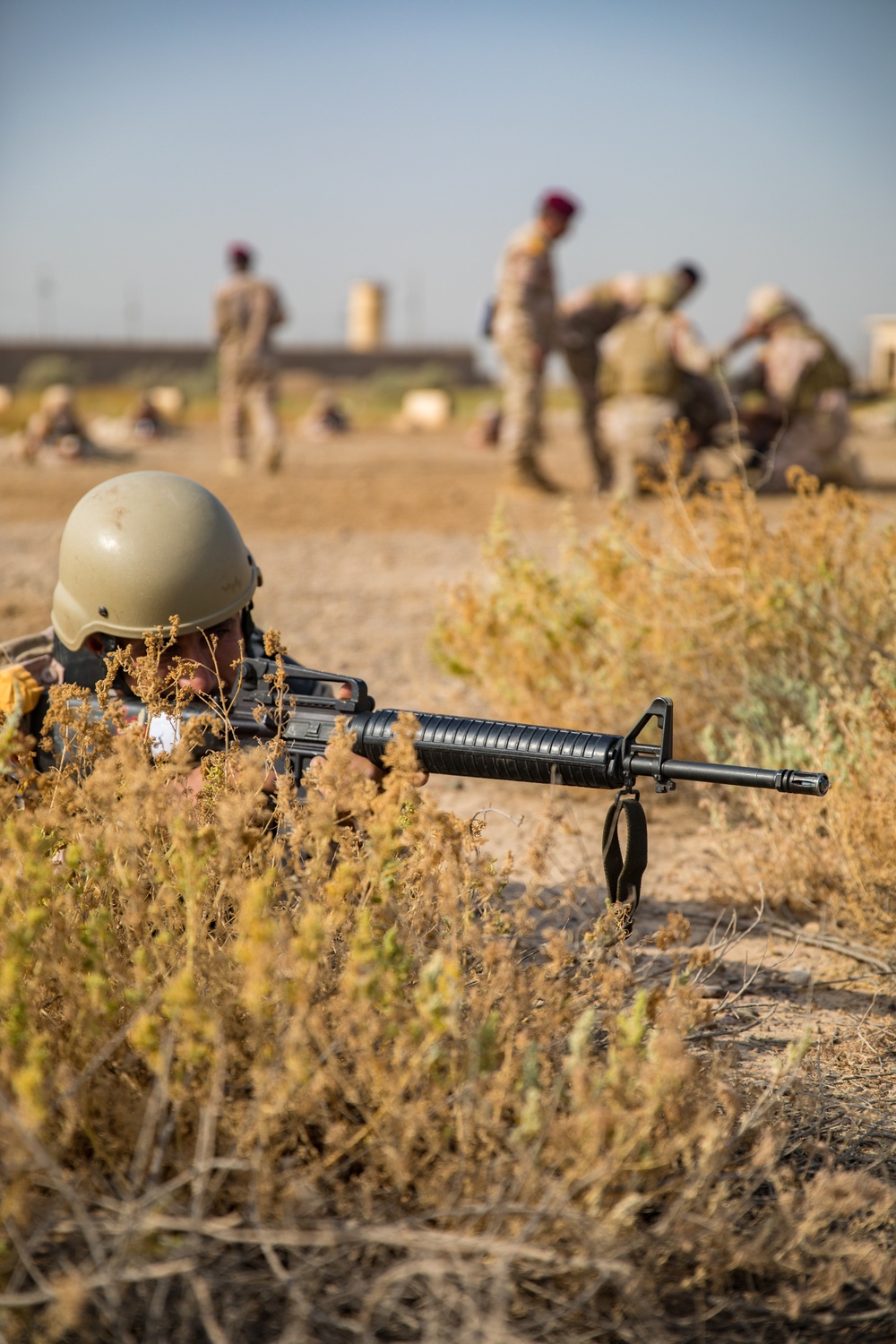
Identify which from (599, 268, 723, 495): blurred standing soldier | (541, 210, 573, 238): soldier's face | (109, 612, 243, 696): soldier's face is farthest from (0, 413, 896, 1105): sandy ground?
(541, 210, 573, 238): soldier's face

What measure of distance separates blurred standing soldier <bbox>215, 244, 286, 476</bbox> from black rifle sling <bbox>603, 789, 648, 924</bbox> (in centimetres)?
1006

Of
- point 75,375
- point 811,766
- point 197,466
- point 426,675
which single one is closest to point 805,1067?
point 811,766

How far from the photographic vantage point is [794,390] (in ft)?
31.3

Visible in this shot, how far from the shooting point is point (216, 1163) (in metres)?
1.38

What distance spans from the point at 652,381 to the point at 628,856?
743 centimetres

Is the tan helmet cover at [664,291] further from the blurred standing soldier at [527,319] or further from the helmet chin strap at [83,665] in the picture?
the helmet chin strap at [83,665]

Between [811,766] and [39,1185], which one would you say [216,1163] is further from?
[811,766]

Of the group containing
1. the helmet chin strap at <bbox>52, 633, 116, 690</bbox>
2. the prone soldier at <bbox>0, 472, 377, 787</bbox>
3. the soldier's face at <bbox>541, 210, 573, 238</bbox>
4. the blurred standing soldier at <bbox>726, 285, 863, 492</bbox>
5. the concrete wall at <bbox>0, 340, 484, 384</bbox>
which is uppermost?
the concrete wall at <bbox>0, 340, 484, 384</bbox>

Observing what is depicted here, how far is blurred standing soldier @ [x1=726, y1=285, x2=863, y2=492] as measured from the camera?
9555 mm

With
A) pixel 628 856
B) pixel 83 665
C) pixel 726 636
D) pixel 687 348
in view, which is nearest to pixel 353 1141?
pixel 628 856

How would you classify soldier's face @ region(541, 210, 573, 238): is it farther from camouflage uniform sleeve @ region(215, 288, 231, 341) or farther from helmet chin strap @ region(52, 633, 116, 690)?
helmet chin strap @ region(52, 633, 116, 690)

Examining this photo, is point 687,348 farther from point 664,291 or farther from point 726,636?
point 726,636

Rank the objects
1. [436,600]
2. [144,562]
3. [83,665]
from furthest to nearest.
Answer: [436,600] < [83,665] < [144,562]

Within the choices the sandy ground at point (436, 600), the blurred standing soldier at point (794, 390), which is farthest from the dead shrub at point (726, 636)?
the blurred standing soldier at point (794, 390)
